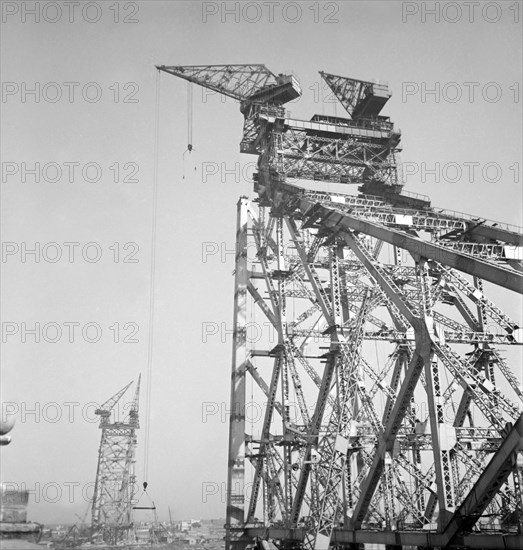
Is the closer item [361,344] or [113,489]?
[361,344]

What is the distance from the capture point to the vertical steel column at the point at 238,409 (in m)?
33.8

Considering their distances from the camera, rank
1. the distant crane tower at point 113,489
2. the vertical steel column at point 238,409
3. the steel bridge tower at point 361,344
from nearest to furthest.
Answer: the steel bridge tower at point 361,344 → the vertical steel column at point 238,409 → the distant crane tower at point 113,489

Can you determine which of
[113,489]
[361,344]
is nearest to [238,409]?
[361,344]

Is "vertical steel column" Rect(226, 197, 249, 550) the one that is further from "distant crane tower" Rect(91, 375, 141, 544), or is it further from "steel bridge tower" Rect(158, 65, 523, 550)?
"distant crane tower" Rect(91, 375, 141, 544)

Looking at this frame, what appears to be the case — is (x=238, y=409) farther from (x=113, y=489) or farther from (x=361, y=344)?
(x=113, y=489)

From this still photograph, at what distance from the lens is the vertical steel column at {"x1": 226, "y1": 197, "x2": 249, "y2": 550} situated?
33.8m

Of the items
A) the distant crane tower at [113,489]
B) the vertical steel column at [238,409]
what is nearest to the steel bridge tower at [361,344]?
the vertical steel column at [238,409]

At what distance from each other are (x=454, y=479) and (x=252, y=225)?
2312cm

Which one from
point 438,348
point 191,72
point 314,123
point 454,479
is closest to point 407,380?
point 438,348

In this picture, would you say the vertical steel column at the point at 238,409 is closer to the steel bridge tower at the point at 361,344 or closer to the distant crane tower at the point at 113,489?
the steel bridge tower at the point at 361,344

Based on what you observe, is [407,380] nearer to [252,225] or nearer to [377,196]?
[377,196]

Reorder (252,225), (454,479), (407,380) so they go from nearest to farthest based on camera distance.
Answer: (454,479) < (407,380) < (252,225)

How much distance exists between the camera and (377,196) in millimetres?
36375

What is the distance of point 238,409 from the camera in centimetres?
3506
